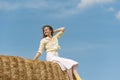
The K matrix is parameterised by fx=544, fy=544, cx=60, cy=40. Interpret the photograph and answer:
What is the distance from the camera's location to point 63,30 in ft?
40.1

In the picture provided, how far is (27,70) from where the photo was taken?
10.8 meters

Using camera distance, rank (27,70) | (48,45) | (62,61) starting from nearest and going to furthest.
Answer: (27,70), (62,61), (48,45)

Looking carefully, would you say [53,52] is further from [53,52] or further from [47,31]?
[47,31]

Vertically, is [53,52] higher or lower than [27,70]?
higher

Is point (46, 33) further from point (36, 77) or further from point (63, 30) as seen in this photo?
point (36, 77)

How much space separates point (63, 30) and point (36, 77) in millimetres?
1670

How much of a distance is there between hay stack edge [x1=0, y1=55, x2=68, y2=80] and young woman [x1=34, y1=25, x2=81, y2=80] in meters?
0.13

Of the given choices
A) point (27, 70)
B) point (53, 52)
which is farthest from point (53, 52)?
point (27, 70)

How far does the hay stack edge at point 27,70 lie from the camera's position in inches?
410

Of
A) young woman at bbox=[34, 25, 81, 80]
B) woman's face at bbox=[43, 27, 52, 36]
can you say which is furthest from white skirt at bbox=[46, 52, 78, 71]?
woman's face at bbox=[43, 27, 52, 36]

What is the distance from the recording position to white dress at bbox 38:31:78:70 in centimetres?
1169

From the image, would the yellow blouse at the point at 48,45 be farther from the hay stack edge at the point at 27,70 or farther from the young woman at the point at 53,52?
the hay stack edge at the point at 27,70

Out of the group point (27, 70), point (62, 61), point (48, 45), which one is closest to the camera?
point (27, 70)

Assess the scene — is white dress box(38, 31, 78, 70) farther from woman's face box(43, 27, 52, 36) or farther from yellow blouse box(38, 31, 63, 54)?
woman's face box(43, 27, 52, 36)
